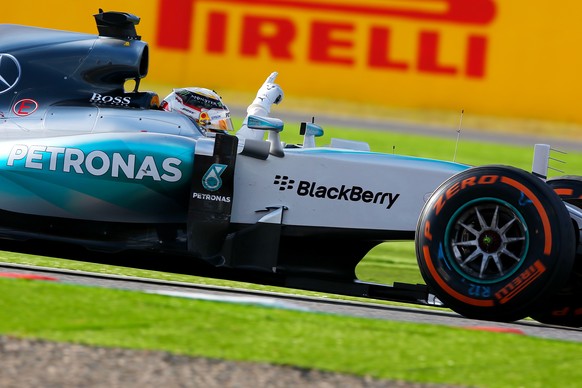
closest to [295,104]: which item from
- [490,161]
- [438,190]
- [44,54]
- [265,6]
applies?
[265,6]

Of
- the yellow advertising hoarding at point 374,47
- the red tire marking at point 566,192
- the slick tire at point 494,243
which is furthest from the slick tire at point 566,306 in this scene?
the yellow advertising hoarding at point 374,47

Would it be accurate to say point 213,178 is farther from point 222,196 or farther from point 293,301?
point 293,301

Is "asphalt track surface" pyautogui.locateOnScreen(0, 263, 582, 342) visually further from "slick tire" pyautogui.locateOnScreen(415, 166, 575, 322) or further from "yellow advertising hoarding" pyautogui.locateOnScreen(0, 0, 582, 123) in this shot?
"yellow advertising hoarding" pyautogui.locateOnScreen(0, 0, 582, 123)

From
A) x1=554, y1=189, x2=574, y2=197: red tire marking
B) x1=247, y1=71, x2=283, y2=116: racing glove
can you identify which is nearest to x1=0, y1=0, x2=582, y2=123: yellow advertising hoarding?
x1=554, y1=189, x2=574, y2=197: red tire marking

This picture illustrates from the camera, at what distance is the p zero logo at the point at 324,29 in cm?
1605

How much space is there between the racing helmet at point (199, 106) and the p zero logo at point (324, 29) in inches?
365

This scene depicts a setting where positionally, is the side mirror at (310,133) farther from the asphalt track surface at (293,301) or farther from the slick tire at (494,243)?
the slick tire at (494,243)

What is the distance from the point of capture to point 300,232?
628cm

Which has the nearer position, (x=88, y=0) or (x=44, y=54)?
(x=44, y=54)

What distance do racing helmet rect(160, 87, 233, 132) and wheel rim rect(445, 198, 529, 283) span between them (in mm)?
1876

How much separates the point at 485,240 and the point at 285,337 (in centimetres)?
149

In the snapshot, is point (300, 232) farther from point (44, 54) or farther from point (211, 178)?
point (44, 54)

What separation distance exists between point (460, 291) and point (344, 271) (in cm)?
85

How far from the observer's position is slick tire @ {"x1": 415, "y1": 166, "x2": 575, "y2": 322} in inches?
222
